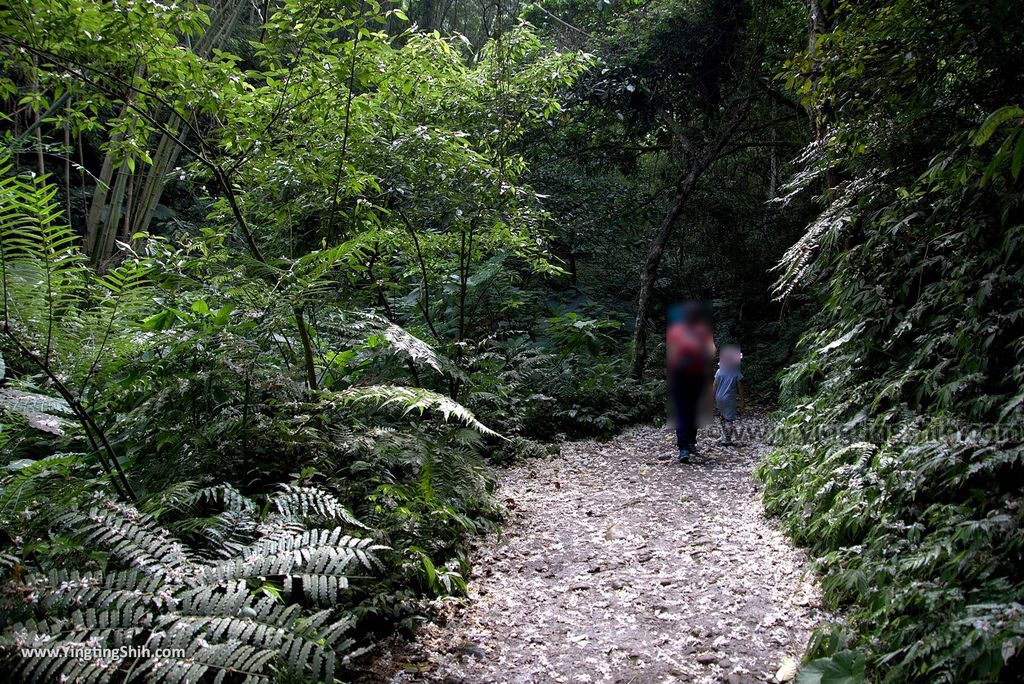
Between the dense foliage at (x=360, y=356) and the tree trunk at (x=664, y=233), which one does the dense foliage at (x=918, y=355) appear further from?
the tree trunk at (x=664, y=233)

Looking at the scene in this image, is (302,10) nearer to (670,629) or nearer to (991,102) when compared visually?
(670,629)

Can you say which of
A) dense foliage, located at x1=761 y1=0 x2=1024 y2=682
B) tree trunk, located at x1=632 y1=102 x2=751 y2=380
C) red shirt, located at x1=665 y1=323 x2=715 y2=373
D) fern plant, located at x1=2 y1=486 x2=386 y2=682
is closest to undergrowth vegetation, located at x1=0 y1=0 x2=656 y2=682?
fern plant, located at x1=2 y1=486 x2=386 y2=682

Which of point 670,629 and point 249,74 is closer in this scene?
point 670,629

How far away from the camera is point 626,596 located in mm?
4035

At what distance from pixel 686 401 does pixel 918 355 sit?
3198 mm

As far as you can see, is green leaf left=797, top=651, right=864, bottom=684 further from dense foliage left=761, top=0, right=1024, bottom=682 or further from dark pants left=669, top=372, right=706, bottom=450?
dark pants left=669, top=372, right=706, bottom=450

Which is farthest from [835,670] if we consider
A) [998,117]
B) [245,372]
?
[245,372]

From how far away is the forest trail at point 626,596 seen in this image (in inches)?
125

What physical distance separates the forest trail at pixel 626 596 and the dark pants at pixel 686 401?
3.44ft

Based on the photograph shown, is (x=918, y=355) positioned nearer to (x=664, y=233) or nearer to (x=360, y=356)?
(x=360, y=356)

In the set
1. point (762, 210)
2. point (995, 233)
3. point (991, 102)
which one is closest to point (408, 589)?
point (995, 233)

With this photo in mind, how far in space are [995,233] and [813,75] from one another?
2.64 meters

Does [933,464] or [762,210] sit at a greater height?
[762,210]

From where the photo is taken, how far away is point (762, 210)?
15039 mm
